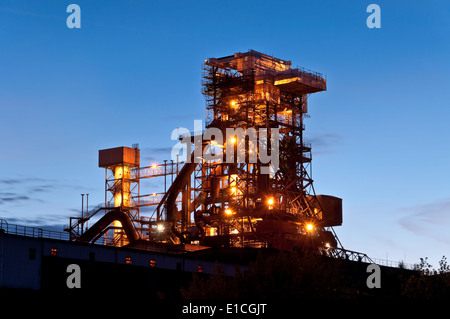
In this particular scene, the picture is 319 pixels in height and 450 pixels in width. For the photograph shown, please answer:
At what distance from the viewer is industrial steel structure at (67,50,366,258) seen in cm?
9969

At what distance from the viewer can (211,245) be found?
99.9m

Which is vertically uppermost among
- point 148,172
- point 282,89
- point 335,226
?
point 282,89

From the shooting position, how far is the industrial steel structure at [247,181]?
327 feet

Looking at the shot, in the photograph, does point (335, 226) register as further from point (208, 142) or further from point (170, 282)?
point (170, 282)

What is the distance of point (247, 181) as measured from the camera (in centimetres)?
10150

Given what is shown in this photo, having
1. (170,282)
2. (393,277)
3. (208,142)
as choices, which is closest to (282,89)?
(208,142)

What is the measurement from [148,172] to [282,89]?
24109mm

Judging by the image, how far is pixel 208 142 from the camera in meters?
107

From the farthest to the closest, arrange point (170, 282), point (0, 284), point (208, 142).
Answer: point (208, 142) < point (170, 282) < point (0, 284)
